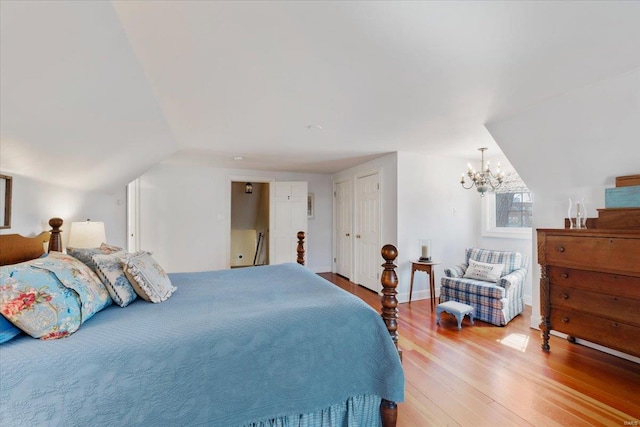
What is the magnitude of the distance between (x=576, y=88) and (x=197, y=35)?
2569mm

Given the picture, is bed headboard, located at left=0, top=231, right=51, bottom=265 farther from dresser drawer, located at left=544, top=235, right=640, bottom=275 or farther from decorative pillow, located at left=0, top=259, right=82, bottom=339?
dresser drawer, located at left=544, top=235, right=640, bottom=275

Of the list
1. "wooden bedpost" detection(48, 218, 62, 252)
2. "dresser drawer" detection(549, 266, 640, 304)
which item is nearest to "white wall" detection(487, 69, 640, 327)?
"dresser drawer" detection(549, 266, 640, 304)

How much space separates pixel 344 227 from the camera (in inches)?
225

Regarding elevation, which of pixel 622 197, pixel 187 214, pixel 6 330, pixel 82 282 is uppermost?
pixel 622 197

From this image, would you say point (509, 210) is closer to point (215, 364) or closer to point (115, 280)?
point (215, 364)

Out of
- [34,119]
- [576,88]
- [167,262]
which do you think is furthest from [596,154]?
[167,262]

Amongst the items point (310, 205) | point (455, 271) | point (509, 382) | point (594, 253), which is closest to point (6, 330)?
point (509, 382)

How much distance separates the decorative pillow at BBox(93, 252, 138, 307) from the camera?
1.65 metres

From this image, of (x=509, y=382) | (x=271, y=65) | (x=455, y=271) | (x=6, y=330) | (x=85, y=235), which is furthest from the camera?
(x=455, y=271)

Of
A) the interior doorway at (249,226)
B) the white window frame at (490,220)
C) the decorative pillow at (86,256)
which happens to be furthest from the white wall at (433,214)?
the interior doorway at (249,226)

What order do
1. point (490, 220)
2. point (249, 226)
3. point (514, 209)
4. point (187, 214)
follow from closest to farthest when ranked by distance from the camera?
1. point (514, 209)
2. point (490, 220)
3. point (187, 214)
4. point (249, 226)

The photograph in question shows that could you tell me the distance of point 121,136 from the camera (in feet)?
8.07

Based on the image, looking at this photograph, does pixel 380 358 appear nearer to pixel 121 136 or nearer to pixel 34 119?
pixel 34 119

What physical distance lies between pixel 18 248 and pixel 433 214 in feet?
14.5
